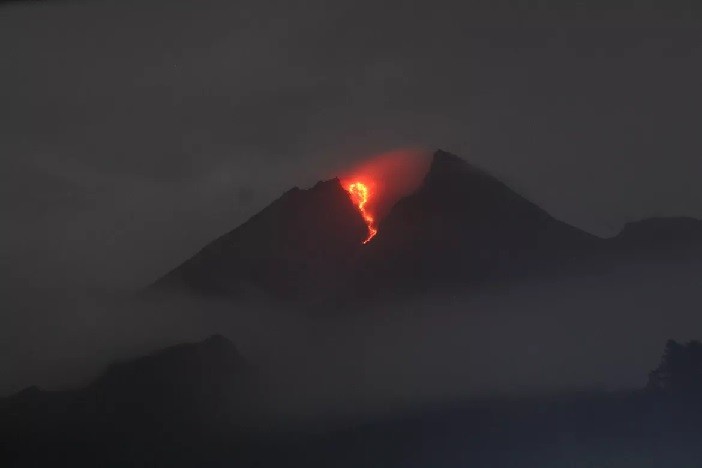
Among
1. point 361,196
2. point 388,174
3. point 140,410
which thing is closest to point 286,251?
point 361,196

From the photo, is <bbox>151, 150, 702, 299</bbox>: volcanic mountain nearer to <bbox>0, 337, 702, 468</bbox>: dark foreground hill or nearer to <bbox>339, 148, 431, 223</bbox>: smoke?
<bbox>339, 148, 431, 223</bbox>: smoke

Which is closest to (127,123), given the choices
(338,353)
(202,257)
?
(202,257)

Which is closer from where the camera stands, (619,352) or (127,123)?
(619,352)

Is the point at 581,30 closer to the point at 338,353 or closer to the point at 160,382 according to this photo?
the point at 338,353

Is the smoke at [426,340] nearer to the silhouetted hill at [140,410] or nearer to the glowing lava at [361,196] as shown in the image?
the silhouetted hill at [140,410]

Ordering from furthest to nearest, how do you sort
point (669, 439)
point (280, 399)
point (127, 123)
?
point (127, 123) < point (280, 399) < point (669, 439)

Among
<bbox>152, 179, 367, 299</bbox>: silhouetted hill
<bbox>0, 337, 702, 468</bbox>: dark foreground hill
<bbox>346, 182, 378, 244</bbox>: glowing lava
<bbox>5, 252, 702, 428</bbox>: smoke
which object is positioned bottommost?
<bbox>0, 337, 702, 468</bbox>: dark foreground hill

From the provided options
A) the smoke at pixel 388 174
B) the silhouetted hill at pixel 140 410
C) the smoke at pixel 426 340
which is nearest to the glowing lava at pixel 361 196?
the smoke at pixel 388 174

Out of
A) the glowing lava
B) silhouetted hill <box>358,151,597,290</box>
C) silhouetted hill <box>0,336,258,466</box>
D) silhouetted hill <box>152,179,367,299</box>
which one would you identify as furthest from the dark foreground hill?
the glowing lava
